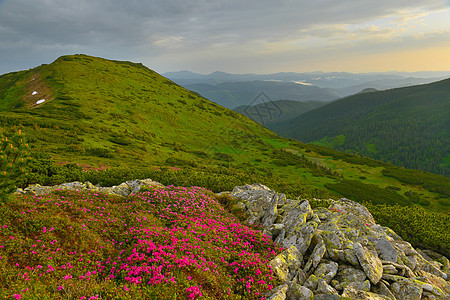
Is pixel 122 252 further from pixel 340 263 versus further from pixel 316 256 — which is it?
pixel 340 263

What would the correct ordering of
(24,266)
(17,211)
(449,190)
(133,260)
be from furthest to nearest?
(449,190), (17,211), (133,260), (24,266)

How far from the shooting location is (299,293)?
8.88 meters

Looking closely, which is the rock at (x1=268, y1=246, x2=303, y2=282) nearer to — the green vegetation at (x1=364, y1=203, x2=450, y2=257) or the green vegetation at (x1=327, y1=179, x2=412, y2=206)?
the green vegetation at (x1=364, y1=203, x2=450, y2=257)

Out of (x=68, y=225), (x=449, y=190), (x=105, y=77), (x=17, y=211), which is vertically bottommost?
(x=449, y=190)

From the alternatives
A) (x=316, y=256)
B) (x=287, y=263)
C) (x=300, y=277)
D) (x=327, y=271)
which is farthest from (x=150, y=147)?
(x=327, y=271)

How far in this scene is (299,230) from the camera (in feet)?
43.3

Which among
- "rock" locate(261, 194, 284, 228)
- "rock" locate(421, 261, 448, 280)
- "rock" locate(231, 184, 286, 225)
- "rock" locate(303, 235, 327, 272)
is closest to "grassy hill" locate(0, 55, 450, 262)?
"rock" locate(231, 184, 286, 225)

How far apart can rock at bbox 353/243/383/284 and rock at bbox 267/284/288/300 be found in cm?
418

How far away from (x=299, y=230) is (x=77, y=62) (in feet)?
508

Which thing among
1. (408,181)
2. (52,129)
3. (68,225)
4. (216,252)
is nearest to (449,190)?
(408,181)

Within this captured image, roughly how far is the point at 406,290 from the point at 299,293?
5.03 m

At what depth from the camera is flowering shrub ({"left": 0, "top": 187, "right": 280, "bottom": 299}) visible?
25.5 feet

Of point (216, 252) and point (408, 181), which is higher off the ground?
point (216, 252)

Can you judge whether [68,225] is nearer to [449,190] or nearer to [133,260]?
[133,260]
